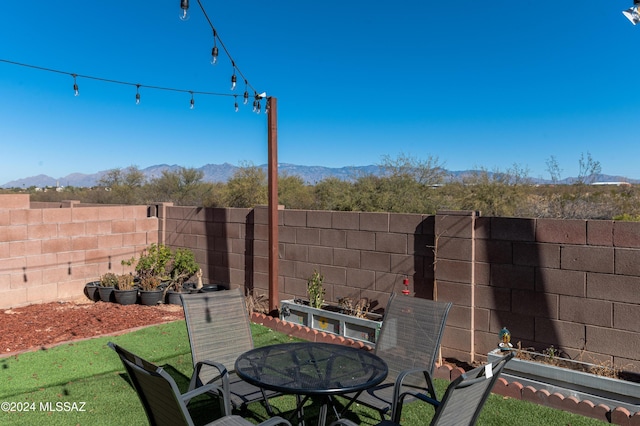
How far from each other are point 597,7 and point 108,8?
1135 cm

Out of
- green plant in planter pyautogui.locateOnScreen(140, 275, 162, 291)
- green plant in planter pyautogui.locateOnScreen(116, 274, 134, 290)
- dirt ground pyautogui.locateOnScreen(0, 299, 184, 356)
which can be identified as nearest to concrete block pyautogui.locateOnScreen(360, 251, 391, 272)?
dirt ground pyautogui.locateOnScreen(0, 299, 184, 356)

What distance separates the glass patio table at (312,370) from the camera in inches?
99.0

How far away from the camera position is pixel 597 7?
31.1ft

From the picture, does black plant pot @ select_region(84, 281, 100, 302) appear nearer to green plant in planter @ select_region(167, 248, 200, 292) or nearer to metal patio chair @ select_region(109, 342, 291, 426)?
green plant in planter @ select_region(167, 248, 200, 292)

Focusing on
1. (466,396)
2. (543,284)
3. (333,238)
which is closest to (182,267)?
(333,238)

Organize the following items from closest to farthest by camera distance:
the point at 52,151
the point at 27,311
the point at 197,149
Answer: the point at 27,311
the point at 52,151
the point at 197,149

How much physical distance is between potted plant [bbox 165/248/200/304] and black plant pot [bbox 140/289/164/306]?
0.60 feet

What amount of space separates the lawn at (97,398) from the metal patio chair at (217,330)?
48cm

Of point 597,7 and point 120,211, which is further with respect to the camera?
point 597,7

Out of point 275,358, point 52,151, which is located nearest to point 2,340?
point 275,358

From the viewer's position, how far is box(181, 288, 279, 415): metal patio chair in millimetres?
3471

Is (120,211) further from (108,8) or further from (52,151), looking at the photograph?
(52,151)

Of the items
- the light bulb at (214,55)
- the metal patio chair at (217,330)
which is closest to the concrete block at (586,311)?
the metal patio chair at (217,330)

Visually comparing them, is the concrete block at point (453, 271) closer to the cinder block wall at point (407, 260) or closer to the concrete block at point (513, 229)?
the cinder block wall at point (407, 260)
